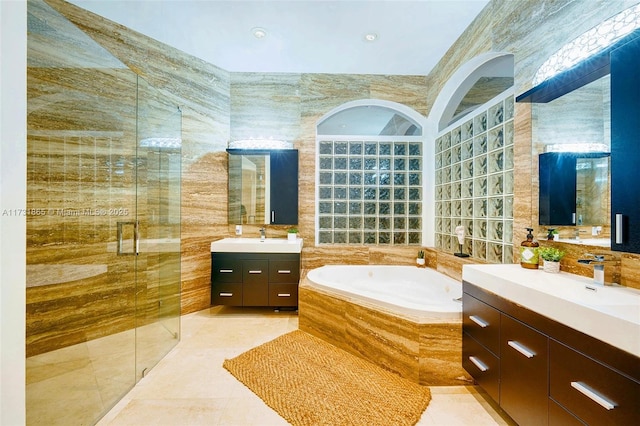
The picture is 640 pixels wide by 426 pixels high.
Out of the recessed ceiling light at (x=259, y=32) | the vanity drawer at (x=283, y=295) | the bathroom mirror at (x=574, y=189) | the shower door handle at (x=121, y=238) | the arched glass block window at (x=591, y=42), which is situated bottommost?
the vanity drawer at (x=283, y=295)

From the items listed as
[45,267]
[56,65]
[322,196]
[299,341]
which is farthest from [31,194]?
[322,196]

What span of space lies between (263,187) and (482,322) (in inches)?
104

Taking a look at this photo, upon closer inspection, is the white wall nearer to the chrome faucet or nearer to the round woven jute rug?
the round woven jute rug

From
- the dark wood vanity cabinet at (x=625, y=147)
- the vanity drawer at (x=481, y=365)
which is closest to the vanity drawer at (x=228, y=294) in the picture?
the vanity drawer at (x=481, y=365)

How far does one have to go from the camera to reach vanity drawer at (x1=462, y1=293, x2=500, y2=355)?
4.81 feet

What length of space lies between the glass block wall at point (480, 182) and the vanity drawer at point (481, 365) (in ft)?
2.70

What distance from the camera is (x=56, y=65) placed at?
4.72 feet

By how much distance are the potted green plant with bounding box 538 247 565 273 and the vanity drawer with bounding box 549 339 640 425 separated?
69cm

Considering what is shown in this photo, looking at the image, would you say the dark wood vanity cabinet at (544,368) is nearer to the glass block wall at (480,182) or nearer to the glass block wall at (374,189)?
the glass block wall at (480,182)

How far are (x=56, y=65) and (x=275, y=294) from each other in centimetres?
247

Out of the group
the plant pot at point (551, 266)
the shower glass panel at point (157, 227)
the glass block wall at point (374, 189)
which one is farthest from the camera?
the glass block wall at point (374, 189)

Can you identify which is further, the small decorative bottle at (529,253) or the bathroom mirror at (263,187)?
the bathroom mirror at (263,187)

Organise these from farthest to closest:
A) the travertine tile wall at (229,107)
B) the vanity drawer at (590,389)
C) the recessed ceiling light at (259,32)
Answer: the travertine tile wall at (229,107) < the recessed ceiling light at (259,32) < the vanity drawer at (590,389)

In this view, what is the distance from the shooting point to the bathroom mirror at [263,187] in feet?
11.1
